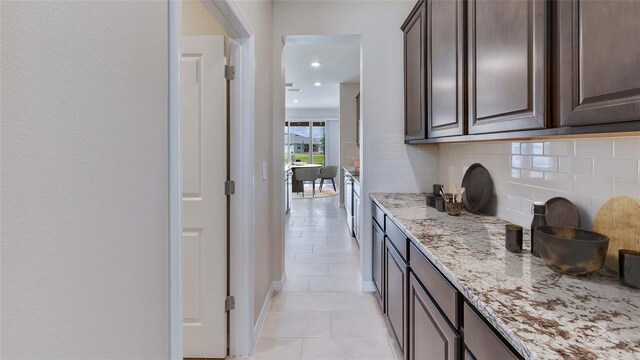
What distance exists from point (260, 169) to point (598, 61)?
6.22 feet

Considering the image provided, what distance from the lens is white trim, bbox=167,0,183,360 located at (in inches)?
37.9

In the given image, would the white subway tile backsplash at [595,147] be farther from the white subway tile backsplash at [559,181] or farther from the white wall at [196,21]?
the white wall at [196,21]

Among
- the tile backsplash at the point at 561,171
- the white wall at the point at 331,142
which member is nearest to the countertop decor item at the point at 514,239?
the tile backsplash at the point at 561,171

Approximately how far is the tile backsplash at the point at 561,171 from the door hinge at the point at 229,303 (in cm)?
170

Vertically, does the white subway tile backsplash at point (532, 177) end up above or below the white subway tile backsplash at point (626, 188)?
above

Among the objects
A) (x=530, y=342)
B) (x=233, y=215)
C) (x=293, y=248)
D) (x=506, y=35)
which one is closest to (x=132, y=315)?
(x=530, y=342)

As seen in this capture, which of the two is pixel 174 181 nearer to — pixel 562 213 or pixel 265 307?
pixel 562 213

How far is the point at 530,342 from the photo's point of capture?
26.7 inches

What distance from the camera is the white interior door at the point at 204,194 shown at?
1.90 m

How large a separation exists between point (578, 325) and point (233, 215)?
5.48ft

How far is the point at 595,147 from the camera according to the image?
1.27 meters

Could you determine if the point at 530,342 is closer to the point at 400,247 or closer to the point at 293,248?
the point at 400,247

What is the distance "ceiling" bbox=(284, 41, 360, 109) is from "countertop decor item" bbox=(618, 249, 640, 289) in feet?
8.68

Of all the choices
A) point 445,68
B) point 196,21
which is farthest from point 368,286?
point 196,21
